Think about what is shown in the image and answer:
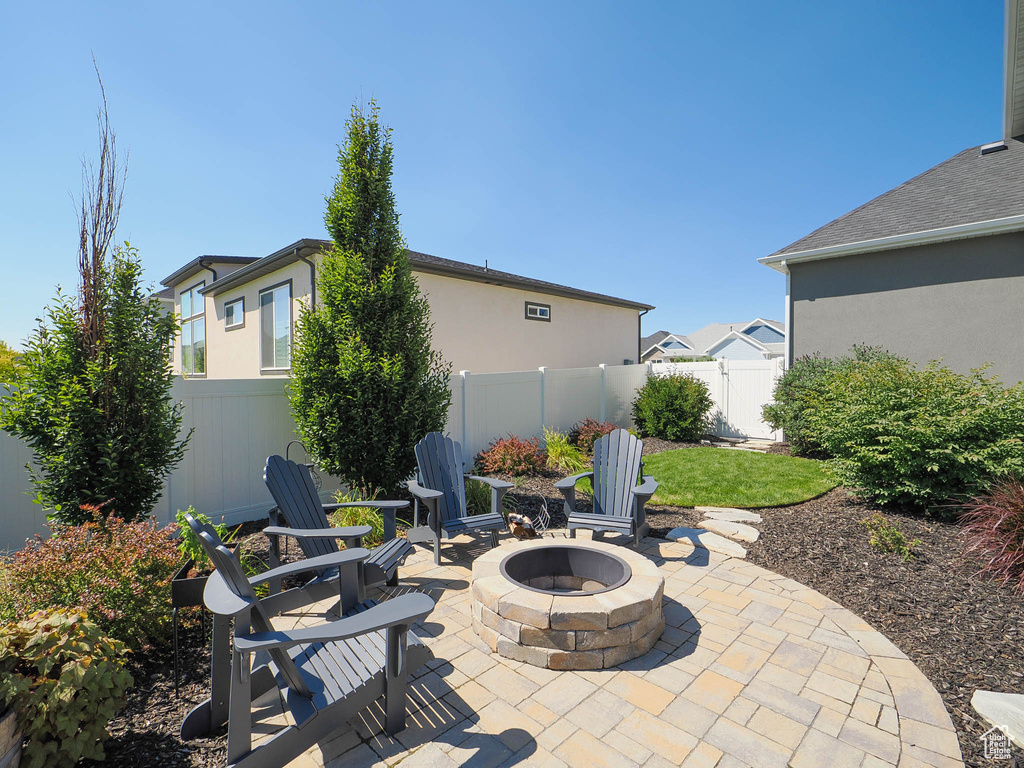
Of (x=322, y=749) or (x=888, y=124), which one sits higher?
(x=888, y=124)

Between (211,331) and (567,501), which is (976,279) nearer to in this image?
(567,501)

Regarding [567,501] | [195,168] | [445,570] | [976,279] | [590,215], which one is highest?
[590,215]

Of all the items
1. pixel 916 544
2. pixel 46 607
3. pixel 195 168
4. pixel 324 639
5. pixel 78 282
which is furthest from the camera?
pixel 195 168

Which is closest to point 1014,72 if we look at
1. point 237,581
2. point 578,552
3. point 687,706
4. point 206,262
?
point 578,552

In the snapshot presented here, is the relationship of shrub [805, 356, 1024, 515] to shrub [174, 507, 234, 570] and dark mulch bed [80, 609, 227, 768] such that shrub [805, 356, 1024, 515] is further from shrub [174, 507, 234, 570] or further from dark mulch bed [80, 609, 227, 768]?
shrub [174, 507, 234, 570]

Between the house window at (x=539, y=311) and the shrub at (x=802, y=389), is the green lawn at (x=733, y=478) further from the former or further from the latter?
the house window at (x=539, y=311)

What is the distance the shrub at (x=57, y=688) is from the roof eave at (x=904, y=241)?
1206 centimetres

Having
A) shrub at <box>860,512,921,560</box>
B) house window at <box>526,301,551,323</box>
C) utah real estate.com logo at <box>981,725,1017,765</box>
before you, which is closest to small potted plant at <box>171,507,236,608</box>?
utah real estate.com logo at <box>981,725,1017,765</box>

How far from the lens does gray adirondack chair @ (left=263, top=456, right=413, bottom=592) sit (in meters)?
3.04

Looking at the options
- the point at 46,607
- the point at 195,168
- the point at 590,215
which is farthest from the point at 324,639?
the point at 590,215

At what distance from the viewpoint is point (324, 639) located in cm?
173

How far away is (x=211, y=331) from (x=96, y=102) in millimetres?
9616

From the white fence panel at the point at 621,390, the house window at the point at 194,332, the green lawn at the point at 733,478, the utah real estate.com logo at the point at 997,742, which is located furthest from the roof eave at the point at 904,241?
the house window at the point at 194,332

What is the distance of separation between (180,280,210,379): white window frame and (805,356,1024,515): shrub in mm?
14463
